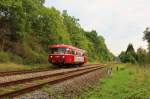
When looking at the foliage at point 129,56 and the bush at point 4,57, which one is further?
the foliage at point 129,56

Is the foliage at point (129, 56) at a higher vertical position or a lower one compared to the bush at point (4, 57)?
higher

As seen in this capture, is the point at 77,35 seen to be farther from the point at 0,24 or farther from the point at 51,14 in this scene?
the point at 0,24

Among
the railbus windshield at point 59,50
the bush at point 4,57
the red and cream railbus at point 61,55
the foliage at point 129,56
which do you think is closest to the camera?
the bush at point 4,57

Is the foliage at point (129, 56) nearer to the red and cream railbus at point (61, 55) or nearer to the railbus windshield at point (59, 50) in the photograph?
the red and cream railbus at point (61, 55)

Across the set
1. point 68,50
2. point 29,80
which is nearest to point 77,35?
point 68,50

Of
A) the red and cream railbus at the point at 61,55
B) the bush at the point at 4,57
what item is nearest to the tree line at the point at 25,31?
→ the bush at the point at 4,57

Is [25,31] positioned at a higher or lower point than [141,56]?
higher

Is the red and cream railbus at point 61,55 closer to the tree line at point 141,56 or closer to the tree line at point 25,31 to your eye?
the tree line at point 25,31

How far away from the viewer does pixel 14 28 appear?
47688 millimetres

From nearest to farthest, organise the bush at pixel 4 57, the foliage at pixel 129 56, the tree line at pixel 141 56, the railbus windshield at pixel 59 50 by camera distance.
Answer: the bush at pixel 4 57
the railbus windshield at pixel 59 50
the tree line at pixel 141 56
the foliage at pixel 129 56

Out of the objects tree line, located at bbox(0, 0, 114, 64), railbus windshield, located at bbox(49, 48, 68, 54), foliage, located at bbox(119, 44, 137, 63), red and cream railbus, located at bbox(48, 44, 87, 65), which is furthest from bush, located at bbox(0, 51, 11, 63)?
foliage, located at bbox(119, 44, 137, 63)

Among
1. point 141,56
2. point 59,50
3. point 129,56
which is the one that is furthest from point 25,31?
point 129,56

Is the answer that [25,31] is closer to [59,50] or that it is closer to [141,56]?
[59,50]

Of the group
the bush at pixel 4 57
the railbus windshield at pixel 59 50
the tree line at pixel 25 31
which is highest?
the tree line at pixel 25 31
